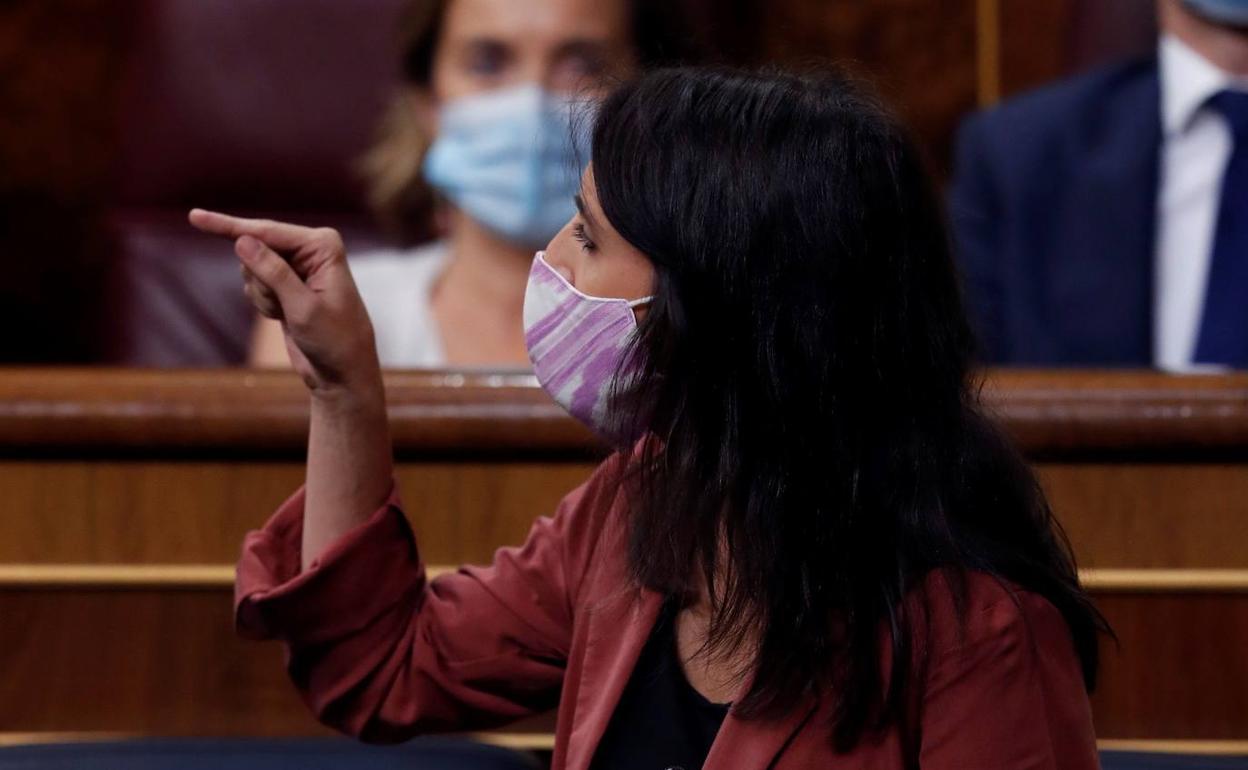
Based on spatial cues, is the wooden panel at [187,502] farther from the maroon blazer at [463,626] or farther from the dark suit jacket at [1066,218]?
the dark suit jacket at [1066,218]

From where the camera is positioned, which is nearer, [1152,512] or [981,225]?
[1152,512]

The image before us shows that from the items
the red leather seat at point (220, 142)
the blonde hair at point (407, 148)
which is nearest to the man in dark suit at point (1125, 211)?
the blonde hair at point (407, 148)

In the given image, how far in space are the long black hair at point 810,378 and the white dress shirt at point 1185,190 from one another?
35.3 inches

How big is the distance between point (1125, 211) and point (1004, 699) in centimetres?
104

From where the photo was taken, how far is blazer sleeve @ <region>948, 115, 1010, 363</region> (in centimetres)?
176

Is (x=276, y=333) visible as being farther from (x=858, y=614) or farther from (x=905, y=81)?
(x=858, y=614)

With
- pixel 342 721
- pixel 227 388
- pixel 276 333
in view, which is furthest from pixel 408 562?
pixel 276 333

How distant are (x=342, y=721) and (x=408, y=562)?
0.09 m

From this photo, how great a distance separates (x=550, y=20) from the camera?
1.85m

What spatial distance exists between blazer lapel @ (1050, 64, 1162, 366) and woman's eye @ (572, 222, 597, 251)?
37.4 inches

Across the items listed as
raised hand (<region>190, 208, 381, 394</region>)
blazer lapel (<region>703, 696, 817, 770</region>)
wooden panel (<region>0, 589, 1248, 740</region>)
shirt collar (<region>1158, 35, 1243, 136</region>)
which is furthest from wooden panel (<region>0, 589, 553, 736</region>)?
shirt collar (<region>1158, 35, 1243, 136</region>)

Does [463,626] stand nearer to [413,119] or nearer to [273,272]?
[273,272]

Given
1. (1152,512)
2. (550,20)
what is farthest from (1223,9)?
(1152,512)

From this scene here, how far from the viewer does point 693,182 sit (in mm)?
803
